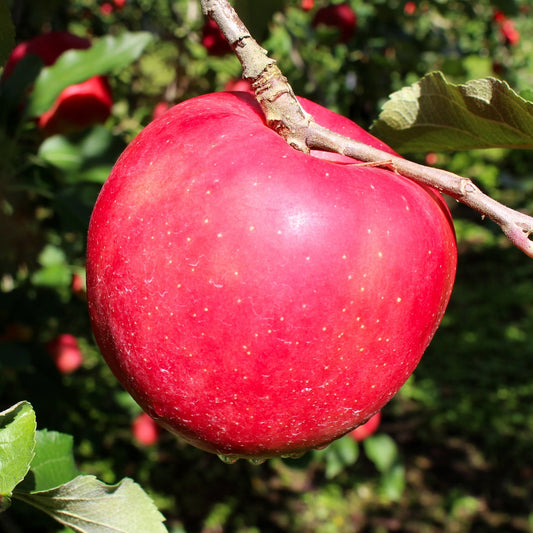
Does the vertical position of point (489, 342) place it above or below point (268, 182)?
below

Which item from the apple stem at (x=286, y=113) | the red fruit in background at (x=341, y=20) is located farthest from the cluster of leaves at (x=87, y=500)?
the red fruit in background at (x=341, y=20)

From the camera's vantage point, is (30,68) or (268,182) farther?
(30,68)

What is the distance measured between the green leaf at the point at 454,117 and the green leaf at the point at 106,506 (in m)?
0.53

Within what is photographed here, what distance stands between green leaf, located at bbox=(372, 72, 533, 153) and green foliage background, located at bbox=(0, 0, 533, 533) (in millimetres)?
513

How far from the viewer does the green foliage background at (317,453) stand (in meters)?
1.51

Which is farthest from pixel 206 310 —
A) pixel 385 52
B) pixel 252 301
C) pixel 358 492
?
pixel 358 492

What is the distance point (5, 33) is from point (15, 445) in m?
0.51

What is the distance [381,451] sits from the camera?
2.12 meters

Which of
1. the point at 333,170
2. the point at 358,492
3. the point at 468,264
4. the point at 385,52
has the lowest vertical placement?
the point at 468,264

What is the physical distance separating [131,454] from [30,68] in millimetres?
2196

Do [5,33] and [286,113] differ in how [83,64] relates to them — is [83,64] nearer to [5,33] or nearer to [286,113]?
[5,33]

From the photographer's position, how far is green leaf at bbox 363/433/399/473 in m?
2.11

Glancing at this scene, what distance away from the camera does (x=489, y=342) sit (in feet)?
13.4

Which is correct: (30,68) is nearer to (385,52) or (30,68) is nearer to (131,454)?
(385,52)
